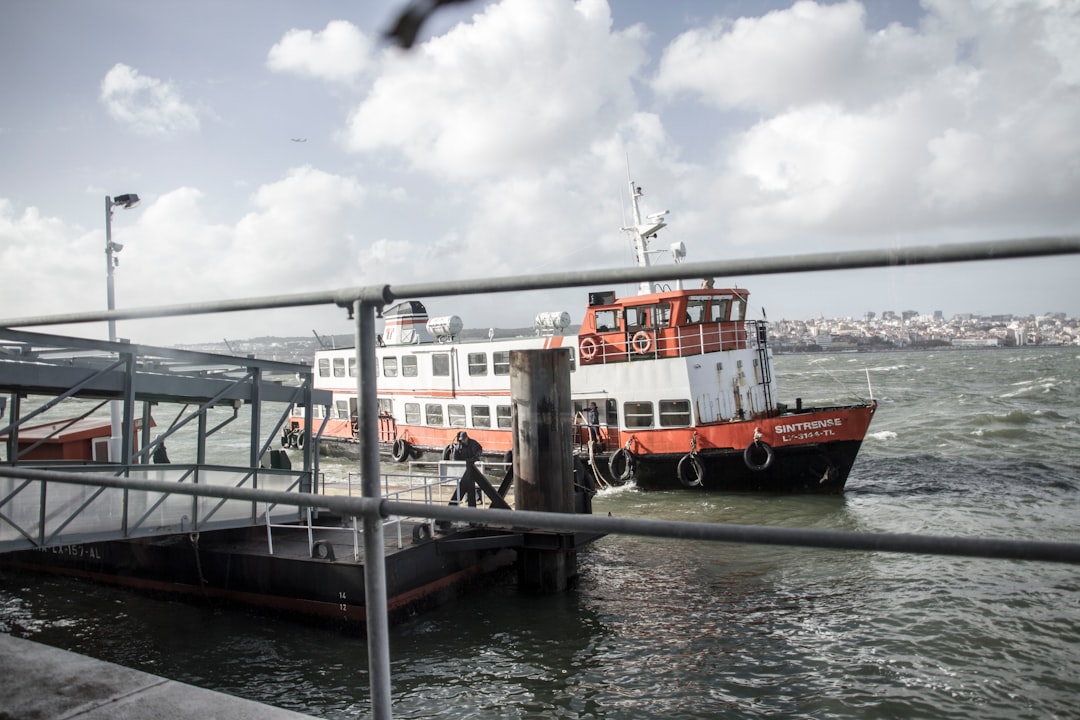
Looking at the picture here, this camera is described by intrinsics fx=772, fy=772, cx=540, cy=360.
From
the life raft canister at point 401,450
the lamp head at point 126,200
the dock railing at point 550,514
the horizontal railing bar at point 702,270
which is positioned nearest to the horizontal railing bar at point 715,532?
the dock railing at point 550,514

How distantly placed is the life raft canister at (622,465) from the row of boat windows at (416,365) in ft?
8.80

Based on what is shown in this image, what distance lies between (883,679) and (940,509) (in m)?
9.87

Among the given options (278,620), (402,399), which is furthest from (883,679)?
(402,399)

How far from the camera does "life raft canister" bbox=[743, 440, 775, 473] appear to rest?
17234 millimetres

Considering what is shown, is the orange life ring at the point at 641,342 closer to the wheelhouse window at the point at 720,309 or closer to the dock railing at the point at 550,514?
the wheelhouse window at the point at 720,309

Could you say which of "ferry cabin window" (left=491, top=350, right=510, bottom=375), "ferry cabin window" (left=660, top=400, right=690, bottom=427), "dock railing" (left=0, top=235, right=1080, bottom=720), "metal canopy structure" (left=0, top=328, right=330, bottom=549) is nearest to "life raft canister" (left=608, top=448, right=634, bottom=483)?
"ferry cabin window" (left=660, top=400, right=690, bottom=427)

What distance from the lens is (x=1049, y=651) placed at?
868 centimetres

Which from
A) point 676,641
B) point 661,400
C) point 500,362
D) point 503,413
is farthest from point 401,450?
point 676,641

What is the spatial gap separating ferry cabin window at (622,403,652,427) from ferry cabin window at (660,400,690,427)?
36 centimetres

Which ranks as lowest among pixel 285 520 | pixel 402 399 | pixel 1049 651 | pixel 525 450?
pixel 1049 651

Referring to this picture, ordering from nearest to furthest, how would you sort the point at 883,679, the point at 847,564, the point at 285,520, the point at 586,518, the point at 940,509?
1. the point at 586,518
2. the point at 883,679
3. the point at 285,520
4. the point at 847,564
5. the point at 940,509

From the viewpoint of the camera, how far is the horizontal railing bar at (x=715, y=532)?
4.09ft

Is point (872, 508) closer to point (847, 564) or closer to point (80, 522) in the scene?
point (847, 564)

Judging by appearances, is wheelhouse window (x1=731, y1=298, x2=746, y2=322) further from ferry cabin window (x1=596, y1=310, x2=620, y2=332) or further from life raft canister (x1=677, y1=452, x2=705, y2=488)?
life raft canister (x1=677, y1=452, x2=705, y2=488)
